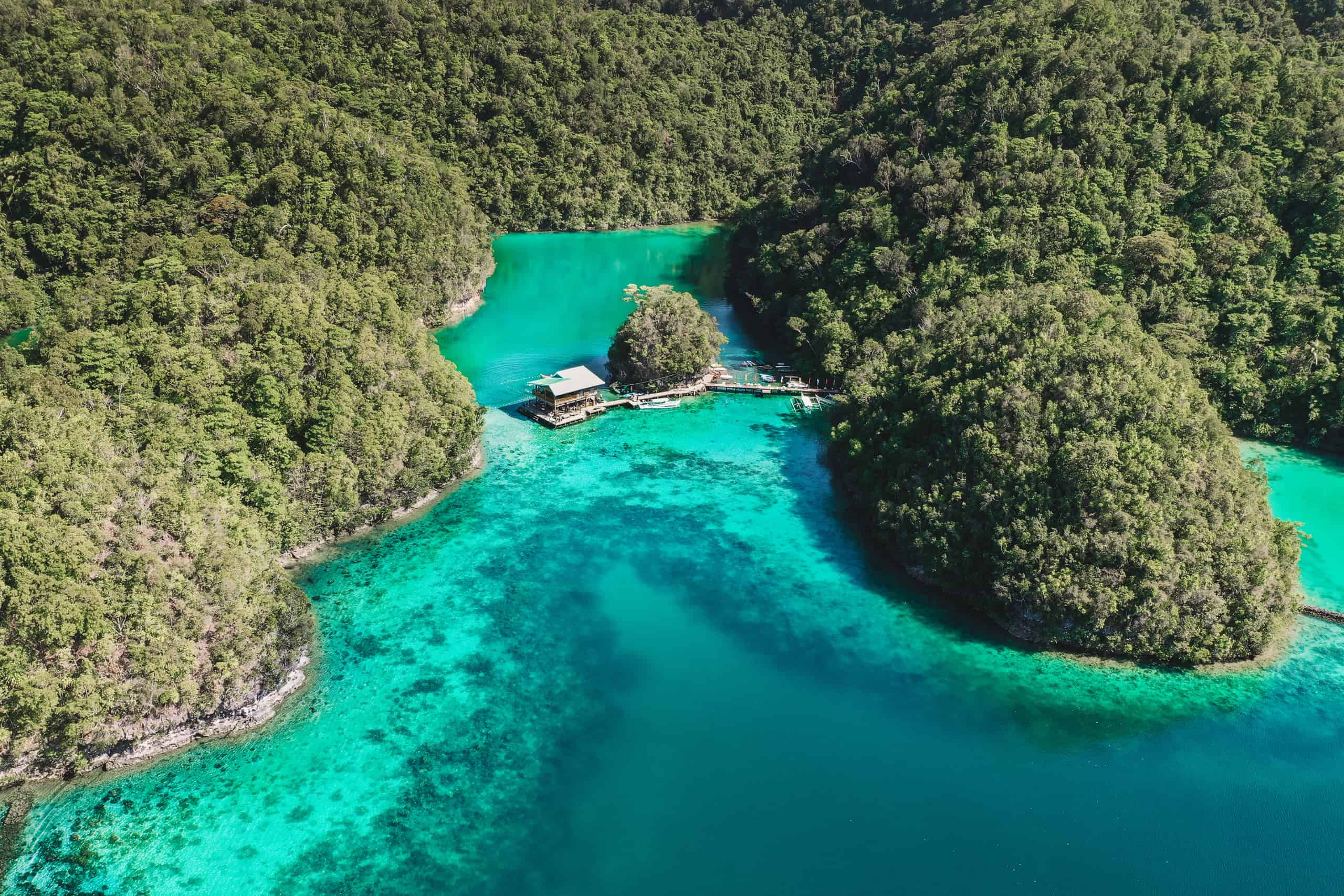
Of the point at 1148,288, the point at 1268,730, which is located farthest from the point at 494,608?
the point at 1148,288

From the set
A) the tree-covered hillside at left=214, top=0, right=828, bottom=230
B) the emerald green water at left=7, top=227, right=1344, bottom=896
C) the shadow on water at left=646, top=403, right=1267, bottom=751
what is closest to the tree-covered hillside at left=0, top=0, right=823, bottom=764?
the tree-covered hillside at left=214, top=0, right=828, bottom=230

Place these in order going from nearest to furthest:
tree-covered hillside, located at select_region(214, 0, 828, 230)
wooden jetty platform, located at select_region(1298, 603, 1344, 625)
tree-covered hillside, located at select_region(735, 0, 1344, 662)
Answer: tree-covered hillside, located at select_region(735, 0, 1344, 662), wooden jetty platform, located at select_region(1298, 603, 1344, 625), tree-covered hillside, located at select_region(214, 0, 828, 230)

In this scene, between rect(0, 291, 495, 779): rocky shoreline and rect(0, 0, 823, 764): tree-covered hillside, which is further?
rect(0, 0, 823, 764): tree-covered hillside

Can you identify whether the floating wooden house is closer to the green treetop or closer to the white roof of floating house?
the white roof of floating house

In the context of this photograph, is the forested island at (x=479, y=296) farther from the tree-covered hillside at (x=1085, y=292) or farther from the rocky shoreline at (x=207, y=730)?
the rocky shoreline at (x=207, y=730)

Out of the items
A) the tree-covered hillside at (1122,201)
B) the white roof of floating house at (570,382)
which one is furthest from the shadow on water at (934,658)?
the tree-covered hillside at (1122,201)
